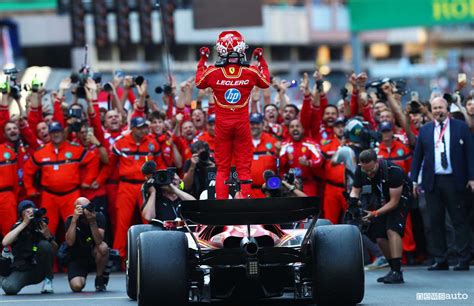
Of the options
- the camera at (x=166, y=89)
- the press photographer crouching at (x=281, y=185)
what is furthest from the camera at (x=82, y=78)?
the press photographer crouching at (x=281, y=185)

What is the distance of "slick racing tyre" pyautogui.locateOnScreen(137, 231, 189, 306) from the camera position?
42.8 ft

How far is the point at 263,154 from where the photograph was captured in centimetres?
→ 1938

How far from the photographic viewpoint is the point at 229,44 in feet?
49.4

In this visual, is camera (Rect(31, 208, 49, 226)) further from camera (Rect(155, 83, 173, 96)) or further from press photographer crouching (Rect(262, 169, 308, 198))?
camera (Rect(155, 83, 173, 96))

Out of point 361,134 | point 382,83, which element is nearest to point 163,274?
point 361,134

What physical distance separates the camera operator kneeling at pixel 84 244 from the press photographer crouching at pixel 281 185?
183 cm

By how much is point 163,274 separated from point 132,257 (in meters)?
1.16

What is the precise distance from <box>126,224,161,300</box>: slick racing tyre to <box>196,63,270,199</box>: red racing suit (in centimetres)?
88

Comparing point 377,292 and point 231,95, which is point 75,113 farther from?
point 377,292

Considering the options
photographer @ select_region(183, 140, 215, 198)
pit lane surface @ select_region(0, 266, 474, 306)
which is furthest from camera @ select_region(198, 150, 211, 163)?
pit lane surface @ select_region(0, 266, 474, 306)

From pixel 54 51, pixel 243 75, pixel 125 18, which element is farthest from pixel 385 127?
pixel 54 51

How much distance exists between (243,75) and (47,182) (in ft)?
16.0

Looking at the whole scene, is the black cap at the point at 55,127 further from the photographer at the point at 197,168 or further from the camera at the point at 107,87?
the photographer at the point at 197,168

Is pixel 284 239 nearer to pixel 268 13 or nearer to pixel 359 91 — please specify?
pixel 359 91
